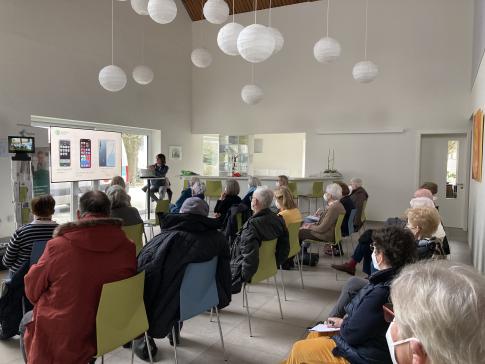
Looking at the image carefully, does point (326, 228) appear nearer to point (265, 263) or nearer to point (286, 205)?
point (286, 205)

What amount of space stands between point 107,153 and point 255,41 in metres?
5.46

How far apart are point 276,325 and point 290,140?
10027mm

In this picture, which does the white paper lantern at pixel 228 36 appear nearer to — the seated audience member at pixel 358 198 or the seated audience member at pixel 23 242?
the seated audience member at pixel 23 242

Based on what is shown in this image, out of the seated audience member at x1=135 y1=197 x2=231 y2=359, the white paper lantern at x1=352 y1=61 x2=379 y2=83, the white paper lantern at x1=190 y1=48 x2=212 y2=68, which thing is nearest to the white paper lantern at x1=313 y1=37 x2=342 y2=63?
the white paper lantern at x1=352 y1=61 x2=379 y2=83

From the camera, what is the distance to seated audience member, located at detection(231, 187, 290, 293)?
9.97 feet

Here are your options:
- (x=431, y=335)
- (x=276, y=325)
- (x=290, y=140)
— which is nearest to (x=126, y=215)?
(x=276, y=325)

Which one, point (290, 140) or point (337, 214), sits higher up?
point (290, 140)

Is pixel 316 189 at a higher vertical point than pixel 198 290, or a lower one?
higher

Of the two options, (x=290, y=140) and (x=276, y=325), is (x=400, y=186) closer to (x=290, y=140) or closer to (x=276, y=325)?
(x=290, y=140)

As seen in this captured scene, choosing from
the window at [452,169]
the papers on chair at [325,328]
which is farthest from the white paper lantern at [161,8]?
the window at [452,169]

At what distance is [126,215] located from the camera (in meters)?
3.81

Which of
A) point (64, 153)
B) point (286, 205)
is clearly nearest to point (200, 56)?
point (64, 153)

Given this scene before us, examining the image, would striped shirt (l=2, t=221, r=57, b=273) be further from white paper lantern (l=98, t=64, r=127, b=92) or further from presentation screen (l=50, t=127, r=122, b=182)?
presentation screen (l=50, t=127, r=122, b=182)

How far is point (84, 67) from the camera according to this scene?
7.64 meters
